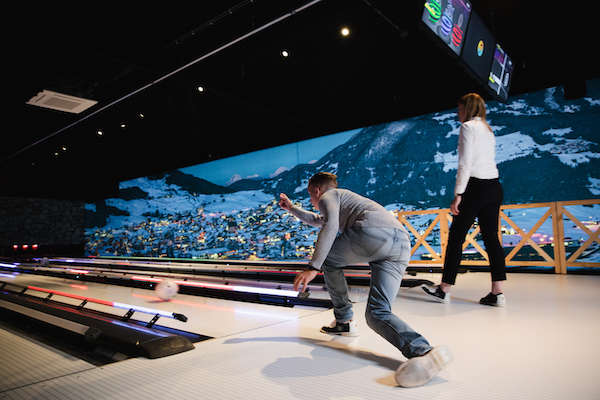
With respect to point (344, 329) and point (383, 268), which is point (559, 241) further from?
point (383, 268)

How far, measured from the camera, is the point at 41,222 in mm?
11250

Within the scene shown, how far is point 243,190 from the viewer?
33.8ft

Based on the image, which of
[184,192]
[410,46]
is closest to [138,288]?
[410,46]

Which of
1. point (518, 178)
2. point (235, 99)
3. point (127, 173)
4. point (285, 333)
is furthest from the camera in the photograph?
point (127, 173)

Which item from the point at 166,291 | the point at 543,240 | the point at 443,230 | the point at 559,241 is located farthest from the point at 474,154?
the point at 543,240

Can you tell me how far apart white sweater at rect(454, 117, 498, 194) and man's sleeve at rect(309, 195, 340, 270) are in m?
1.35

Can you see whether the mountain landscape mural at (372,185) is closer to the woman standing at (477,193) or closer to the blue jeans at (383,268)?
the woman standing at (477,193)

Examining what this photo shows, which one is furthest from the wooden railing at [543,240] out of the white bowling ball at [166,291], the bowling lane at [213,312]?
the white bowling ball at [166,291]

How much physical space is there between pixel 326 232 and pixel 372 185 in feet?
21.2

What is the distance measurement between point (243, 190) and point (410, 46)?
6690 millimetres

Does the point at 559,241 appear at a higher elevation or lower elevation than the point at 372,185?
lower

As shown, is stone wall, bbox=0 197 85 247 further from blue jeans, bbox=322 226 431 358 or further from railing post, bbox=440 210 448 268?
blue jeans, bbox=322 226 431 358

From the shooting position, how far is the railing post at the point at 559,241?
4.42 meters

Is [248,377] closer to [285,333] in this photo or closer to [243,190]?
[285,333]
